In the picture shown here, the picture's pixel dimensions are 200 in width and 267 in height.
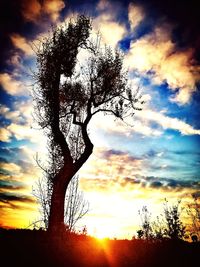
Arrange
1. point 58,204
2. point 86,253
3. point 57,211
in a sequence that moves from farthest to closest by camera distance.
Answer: point 58,204
point 57,211
point 86,253

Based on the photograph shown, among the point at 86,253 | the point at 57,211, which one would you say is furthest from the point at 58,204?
the point at 86,253

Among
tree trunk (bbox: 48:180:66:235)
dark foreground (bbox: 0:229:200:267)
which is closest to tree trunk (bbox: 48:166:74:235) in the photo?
tree trunk (bbox: 48:180:66:235)

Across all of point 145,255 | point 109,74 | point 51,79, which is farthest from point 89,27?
point 145,255

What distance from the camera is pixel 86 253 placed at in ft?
30.5

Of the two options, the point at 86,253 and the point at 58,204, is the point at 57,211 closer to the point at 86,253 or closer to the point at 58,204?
the point at 58,204

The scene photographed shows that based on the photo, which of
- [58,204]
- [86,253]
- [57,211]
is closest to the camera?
[86,253]

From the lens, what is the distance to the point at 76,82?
18672mm

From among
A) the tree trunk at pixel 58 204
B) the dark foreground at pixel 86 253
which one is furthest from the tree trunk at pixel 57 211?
the dark foreground at pixel 86 253

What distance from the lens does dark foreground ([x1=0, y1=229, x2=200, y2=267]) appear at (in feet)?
26.7

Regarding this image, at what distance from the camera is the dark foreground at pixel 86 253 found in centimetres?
813

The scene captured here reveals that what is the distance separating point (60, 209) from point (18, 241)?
3.78 meters

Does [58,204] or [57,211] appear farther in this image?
[58,204]

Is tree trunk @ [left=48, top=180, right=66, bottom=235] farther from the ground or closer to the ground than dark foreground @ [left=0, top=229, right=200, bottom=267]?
farther from the ground

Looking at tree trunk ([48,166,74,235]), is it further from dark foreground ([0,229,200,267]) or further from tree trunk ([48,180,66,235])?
dark foreground ([0,229,200,267])
